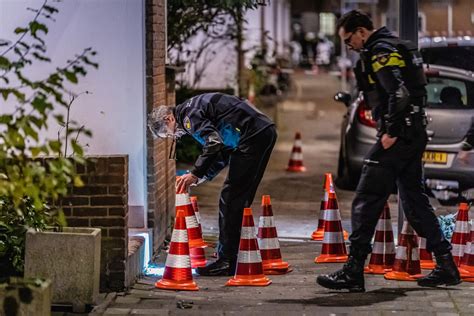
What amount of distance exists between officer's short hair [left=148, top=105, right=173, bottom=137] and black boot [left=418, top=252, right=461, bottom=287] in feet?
7.07

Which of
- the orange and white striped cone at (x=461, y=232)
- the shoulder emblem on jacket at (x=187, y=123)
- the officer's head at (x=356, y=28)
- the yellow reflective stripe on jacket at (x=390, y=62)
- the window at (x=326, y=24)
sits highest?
the window at (x=326, y=24)

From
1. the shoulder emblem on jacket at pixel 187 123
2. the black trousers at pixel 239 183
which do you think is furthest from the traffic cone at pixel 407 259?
the shoulder emblem on jacket at pixel 187 123

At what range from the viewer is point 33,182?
549 centimetres

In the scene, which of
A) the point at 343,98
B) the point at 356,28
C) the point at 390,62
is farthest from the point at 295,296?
the point at 343,98

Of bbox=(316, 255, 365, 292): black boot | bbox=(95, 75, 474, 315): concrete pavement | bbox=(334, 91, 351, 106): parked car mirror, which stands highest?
bbox=(334, 91, 351, 106): parked car mirror

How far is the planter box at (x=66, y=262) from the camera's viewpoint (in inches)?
263

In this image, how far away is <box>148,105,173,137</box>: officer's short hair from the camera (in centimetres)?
779

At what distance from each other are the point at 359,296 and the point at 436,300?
51 centimetres

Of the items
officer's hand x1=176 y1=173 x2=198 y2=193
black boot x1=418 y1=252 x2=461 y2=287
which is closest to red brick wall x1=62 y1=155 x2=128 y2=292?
officer's hand x1=176 y1=173 x2=198 y2=193

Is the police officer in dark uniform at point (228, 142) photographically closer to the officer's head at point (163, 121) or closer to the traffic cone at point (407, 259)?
the officer's head at point (163, 121)

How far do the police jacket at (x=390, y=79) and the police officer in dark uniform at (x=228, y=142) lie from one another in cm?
93

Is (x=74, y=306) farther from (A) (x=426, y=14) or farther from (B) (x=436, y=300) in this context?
(A) (x=426, y=14)

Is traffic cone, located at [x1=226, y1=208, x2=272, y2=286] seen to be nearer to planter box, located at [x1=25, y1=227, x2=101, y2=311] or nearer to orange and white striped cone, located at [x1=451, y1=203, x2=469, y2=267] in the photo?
planter box, located at [x1=25, y1=227, x2=101, y2=311]

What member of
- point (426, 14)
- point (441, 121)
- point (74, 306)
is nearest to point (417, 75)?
point (74, 306)
